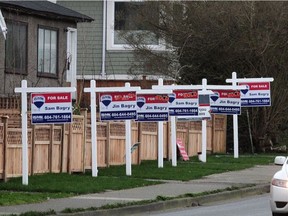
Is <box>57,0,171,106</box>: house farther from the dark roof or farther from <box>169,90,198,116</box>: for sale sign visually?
<box>169,90,198,116</box>: for sale sign

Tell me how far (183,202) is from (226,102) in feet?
35.8

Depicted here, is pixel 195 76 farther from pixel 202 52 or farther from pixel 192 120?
pixel 192 120

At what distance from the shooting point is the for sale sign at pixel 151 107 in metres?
25.0

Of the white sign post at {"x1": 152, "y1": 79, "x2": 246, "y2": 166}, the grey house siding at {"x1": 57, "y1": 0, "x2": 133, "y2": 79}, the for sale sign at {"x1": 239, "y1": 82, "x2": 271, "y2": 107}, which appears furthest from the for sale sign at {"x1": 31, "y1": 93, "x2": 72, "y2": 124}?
the grey house siding at {"x1": 57, "y1": 0, "x2": 133, "y2": 79}

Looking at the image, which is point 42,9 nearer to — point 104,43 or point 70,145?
point 70,145

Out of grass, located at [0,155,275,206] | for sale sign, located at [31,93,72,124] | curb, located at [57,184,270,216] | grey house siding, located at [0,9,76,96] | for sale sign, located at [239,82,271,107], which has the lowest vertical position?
curb, located at [57,184,270,216]

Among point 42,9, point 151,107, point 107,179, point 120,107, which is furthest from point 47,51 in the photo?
point 107,179

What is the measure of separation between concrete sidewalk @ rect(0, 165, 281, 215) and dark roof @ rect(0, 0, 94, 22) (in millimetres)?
8823

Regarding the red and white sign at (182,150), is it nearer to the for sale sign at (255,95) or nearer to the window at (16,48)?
the for sale sign at (255,95)

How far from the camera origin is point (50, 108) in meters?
20.8

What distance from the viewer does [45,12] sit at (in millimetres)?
30281

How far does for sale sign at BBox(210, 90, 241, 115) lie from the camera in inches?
1153

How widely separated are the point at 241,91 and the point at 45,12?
6999 mm

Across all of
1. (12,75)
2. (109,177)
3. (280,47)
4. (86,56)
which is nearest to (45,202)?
(109,177)
